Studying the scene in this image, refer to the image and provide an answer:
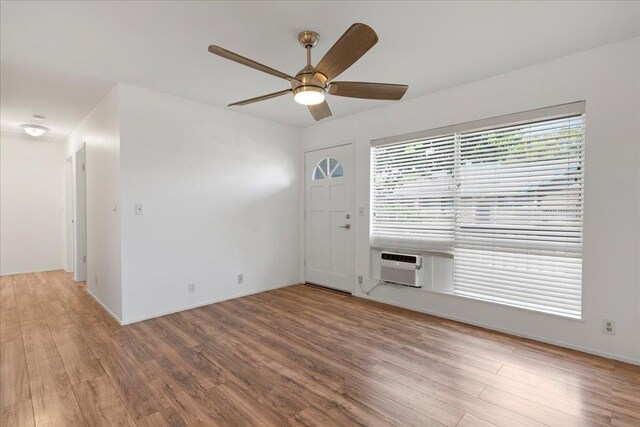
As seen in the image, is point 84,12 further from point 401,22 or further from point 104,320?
point 104,320

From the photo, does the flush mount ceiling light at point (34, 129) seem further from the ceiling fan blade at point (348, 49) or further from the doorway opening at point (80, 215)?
the ceiling fan blade at point (348, 49)

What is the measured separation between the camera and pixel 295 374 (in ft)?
7.36

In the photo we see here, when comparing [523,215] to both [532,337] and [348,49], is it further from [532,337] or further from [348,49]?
[348,49]

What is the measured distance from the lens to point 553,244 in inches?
109

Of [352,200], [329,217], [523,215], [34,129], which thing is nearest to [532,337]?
[523,215]

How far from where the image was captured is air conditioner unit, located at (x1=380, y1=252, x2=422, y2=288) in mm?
3594

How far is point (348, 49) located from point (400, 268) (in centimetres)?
266

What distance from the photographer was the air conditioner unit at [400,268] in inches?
141

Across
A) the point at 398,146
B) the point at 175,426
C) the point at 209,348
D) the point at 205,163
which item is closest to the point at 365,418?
the point at 175,426

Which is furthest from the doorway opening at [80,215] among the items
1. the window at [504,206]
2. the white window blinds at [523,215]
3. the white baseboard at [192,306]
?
the white window blinds at [523,215]

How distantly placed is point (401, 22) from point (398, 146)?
1819 mm

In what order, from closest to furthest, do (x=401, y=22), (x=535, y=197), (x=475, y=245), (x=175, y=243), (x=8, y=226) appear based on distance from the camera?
(x=401, y=22)
(x=535, y=197)
(x=475, y=245)
(x=175, y=243)
(x=8, y=226)

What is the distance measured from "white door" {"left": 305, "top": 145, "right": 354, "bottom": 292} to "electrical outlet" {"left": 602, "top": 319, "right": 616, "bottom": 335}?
2645 mm

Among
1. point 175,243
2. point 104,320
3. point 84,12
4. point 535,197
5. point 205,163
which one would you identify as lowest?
point 104,320
